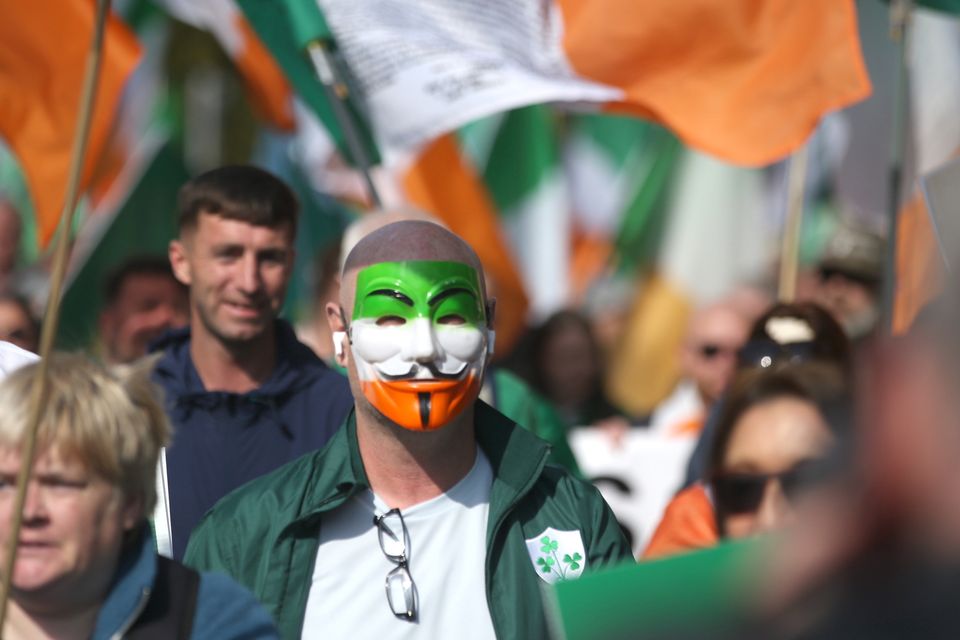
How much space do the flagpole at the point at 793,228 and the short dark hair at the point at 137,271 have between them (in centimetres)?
215

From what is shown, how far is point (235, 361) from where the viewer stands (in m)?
4.58

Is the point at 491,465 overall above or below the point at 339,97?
below

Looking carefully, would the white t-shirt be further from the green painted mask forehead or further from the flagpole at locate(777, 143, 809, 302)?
the flagpole at locate(777, 143, 809, 302)

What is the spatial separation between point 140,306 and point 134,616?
11.6 feet

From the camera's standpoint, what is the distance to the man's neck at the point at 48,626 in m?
2.69

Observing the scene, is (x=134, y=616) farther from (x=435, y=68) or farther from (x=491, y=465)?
(x=435, y=68)

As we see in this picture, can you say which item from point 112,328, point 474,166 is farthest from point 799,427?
point 474,166

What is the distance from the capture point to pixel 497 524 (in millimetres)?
3490

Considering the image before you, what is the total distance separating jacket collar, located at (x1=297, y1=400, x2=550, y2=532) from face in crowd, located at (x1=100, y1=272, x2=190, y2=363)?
96.7 inches

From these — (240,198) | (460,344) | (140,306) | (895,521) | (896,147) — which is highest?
(896,147)

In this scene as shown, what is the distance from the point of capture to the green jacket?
11.3 feet

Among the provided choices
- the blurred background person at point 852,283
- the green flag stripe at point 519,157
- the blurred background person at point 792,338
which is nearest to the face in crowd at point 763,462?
the blurred background person at point 792,338

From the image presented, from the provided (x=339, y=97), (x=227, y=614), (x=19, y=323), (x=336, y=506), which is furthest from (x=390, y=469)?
(x=339, y=97)

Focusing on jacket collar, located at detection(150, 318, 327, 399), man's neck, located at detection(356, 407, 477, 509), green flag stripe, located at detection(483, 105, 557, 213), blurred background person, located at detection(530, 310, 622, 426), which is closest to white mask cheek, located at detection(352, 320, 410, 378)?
man's neck, located at detection(356, 407, 477, 509)
